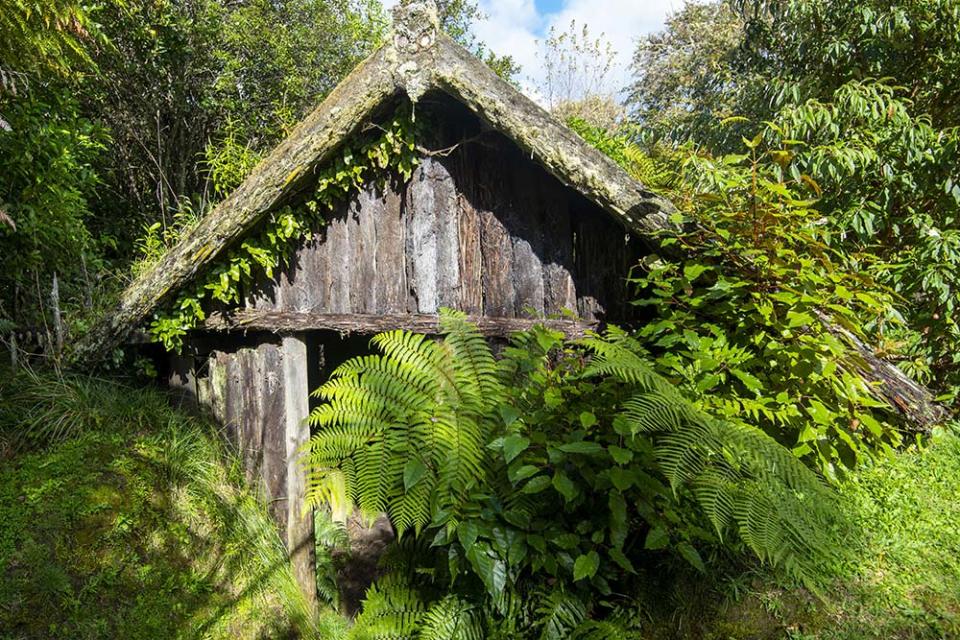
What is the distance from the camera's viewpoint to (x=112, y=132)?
8086 mm

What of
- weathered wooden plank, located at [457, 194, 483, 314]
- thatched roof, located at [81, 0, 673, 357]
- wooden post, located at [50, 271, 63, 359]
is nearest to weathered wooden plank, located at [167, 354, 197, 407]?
wooden post, located at [50, 271, 63, 359]

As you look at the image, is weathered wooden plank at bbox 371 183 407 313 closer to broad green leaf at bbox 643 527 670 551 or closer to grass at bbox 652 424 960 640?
broad green leaf at bbox 643 527 670 551

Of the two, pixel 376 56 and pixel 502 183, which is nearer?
pixel 376 56

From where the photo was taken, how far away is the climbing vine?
3793 mm

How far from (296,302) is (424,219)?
1122mm

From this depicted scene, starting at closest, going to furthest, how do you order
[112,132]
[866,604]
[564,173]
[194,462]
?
[866,604] → [564,173] → [194,462] → [112,132]

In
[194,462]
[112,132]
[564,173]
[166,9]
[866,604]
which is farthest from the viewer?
[112,132]

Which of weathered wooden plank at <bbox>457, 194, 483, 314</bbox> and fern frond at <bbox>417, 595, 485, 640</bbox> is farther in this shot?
weathered wooden plank at <bbox>457, 194, 483, 314</bbox>

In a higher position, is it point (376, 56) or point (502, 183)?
point (376, 56)

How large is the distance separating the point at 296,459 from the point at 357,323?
1120mm

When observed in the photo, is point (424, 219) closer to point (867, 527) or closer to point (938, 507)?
point (867, 527)

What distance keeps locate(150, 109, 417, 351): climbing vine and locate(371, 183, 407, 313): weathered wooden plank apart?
20 cm

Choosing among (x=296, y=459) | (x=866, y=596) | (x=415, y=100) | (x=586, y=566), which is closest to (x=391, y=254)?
(x=415, y=100)

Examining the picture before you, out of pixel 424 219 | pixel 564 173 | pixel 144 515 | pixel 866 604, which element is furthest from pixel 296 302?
pixel 866 604
